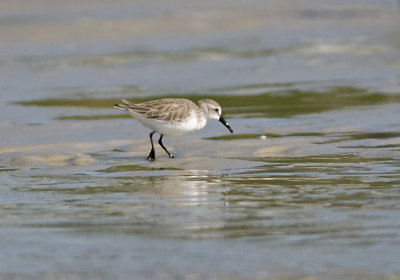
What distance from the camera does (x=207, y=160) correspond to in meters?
10.1

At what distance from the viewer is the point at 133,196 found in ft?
27.0

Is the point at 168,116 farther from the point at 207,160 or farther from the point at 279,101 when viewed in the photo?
the point at 279,101

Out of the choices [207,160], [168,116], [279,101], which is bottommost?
[279,101]

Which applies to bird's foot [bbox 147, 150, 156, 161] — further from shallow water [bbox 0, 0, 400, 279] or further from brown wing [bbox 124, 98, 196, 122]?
brown wing [bbox 124, 98, 196, 122]

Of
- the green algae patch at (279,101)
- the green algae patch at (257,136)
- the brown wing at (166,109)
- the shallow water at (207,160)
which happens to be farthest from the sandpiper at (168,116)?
the green algae patch at (279,101)

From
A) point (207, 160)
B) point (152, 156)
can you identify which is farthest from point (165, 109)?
point (207, 160)

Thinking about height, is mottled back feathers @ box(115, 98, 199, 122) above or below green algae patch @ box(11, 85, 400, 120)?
above

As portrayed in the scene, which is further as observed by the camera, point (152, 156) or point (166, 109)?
point (166, 109)

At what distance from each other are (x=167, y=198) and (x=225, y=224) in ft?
4.04

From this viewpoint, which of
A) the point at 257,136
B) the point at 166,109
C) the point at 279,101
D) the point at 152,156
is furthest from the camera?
the point at 279,101

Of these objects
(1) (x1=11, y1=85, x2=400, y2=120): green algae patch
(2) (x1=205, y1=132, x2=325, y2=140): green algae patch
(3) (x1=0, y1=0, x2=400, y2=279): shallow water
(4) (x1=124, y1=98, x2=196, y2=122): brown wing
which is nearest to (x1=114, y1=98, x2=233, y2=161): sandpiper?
(4) (x1=124, y1=98, x2=196, y2=122): brown wing

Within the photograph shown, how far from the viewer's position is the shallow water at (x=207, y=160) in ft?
20.1

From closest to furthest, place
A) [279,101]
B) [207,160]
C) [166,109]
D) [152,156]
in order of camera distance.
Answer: [207,160] → [152,156] → [166,109] → [279,101]

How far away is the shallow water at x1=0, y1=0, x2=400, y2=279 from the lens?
6.12 metres
